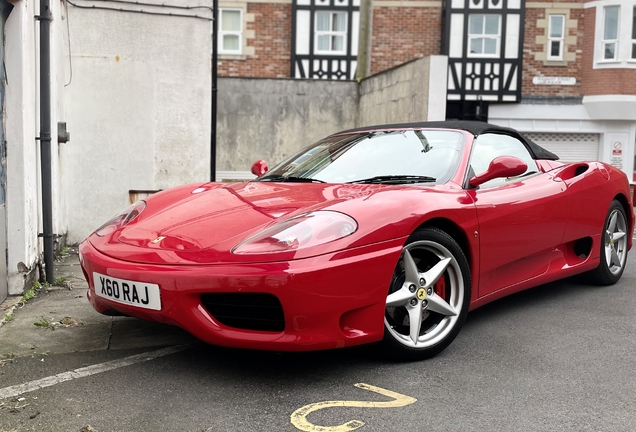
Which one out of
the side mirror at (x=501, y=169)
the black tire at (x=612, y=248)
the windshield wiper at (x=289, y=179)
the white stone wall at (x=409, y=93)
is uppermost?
the white stone wall at (x=409, y=93)

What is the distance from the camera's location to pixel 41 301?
4.76 meters

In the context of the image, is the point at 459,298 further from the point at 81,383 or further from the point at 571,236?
the point at 81,383

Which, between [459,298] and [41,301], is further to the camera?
[41,301]

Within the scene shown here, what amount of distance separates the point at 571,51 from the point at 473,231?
20372 millimetres

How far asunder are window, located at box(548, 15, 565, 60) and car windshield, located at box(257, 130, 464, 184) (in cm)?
1942

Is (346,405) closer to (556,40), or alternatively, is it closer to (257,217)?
(257,217)

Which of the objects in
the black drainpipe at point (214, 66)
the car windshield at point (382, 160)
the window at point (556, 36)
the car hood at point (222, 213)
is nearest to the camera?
the car hood at point (222, 213)

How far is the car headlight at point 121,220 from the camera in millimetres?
3736

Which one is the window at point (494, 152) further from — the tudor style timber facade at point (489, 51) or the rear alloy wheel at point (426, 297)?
the tudor style timber facade at point (489, 51)

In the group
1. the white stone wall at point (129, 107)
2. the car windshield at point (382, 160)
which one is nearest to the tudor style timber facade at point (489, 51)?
the white stone wall at point (129, 107)

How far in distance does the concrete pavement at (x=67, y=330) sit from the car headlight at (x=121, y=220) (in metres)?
0.62

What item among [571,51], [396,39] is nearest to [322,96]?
[396,39]

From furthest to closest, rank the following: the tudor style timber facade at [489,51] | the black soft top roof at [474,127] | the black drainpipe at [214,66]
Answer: the tudor style timber facade at [489,51], the black drainpipe at [214,66], the black soft top roof at [474,127]

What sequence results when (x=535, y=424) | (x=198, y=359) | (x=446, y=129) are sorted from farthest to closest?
(x=446, y=129)
(x=198, y=359)
(x=535, y=424)
